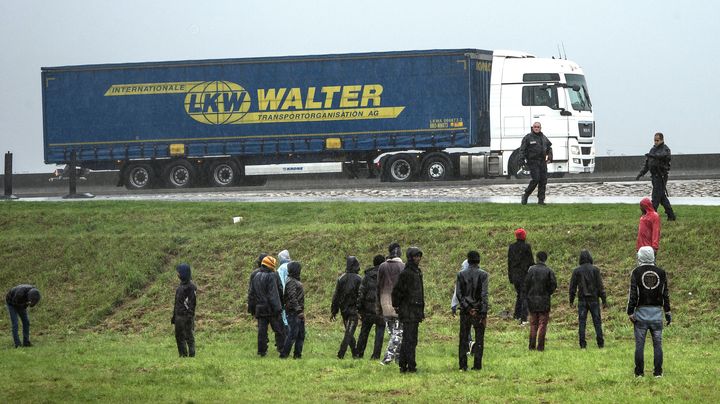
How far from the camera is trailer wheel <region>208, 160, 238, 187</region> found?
45.5 meters

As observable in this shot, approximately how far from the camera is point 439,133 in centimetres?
4316

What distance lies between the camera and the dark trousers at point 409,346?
1697cm

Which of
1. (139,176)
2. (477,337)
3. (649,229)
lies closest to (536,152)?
(649,229)

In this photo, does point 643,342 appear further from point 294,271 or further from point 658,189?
point 658,189

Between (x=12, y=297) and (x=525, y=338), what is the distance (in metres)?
7.81

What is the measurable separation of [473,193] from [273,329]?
60.3ft

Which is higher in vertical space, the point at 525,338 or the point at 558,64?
the point at 558,64

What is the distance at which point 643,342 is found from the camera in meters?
15.7

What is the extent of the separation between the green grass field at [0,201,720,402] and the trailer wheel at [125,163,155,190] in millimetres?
9727

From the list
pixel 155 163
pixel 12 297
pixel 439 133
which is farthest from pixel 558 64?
pixel 12 297

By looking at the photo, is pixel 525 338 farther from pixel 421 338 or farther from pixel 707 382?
pixel 707 382

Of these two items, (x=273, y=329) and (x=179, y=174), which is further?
(x=179, y=174)

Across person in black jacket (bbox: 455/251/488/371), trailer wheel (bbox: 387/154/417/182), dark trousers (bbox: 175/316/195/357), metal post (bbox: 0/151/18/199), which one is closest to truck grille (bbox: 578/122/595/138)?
trailer wheel (bbox: 387/154/417/182)

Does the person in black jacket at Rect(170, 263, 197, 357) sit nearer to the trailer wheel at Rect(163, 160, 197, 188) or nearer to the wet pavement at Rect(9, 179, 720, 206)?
the wet pavement at Rect(9, 179, 720, 206)
